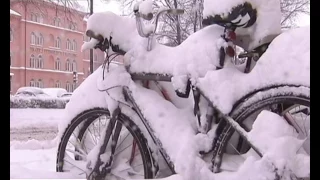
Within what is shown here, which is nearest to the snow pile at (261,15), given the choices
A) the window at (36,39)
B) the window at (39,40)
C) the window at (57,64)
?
the window at (36,39)

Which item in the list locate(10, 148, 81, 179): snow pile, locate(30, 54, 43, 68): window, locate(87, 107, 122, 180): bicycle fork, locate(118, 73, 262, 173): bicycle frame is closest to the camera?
locate(118, 73, 262, 173): bicycle frame

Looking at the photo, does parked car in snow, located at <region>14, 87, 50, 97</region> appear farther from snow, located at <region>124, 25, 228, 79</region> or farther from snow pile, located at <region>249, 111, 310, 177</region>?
snow pile, located at <region>249, 111, 310, 177</region>

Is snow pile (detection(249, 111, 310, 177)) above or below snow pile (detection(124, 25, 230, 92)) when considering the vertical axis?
below

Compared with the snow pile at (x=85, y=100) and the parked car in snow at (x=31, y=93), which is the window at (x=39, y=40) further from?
the snow pile at (x=85, y=100)

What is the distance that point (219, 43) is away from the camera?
324 cm

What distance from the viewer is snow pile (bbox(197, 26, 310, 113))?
8.87 ft

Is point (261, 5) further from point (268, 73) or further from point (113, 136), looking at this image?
point (113, 136)

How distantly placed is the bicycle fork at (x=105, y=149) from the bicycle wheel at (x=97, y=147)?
0.05 meters

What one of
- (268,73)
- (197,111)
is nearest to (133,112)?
(197,111)

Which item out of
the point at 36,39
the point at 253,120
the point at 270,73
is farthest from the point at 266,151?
the point at 36,39

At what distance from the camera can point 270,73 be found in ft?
9.43

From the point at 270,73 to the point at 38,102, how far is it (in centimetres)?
2604

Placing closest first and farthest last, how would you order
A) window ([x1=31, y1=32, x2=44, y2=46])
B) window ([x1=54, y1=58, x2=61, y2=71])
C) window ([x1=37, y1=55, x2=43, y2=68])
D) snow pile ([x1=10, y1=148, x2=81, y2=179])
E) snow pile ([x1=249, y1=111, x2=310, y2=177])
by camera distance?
snow pile ([x1=249, y1=111, x2=310, y2=177])
snow pile ([x1=10, y1=148, x2=81, y2=179])
window ([x1=31, y1=32, x2=44, y2=46])
window ([x1=37, y1=55, x2=43, y2=68])
window ([x1=54, y1=58, x2=61, y2=71])

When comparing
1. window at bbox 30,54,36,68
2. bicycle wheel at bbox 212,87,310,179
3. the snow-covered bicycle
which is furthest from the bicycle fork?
window at bbox 30,54,36,68
